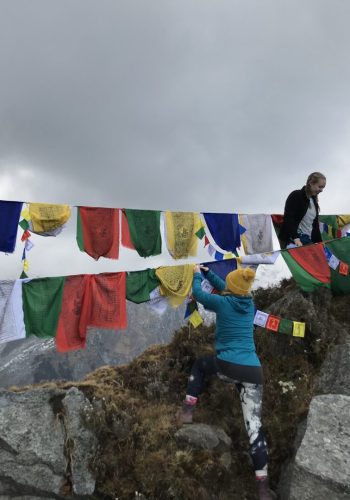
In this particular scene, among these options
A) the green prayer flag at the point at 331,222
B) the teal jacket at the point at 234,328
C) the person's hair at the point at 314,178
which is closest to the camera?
the teal jacket at the point at 234,328

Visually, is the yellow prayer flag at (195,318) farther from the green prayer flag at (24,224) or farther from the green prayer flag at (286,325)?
the green prayer flag at (24,224)

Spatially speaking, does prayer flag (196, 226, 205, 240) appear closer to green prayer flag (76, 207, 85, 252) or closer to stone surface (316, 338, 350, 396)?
green prayer flag (76, 207, 85, 252)

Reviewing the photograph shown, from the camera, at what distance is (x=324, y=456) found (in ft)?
19.8

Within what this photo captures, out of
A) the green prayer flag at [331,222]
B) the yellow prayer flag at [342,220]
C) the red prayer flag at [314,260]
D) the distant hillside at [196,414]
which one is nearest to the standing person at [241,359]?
the distant hillside at [196,414]

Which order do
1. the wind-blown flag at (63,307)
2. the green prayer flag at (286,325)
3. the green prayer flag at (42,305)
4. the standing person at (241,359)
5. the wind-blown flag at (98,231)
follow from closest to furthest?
1. the standing person at (241,359)
2. the wind-blown flag at (63,307)
3. the green prayer flag at (42,305)
4. the green prayer flag at (286,325)
5. the wind-blown flag at (98,231)

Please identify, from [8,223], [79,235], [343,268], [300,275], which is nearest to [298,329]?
[300,275]

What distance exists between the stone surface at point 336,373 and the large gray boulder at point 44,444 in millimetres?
5170

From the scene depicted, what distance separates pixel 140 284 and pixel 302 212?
5.19 meters

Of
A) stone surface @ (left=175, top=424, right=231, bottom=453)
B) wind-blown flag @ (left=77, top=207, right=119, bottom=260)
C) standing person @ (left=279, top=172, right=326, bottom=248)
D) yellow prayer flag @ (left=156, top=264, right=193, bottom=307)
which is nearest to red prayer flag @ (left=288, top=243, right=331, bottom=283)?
standing person @ (left=279, top=172, right=326, bottom=248)

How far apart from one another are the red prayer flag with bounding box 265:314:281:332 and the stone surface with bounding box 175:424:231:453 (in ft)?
10.0

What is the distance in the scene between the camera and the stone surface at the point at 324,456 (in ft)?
18.6

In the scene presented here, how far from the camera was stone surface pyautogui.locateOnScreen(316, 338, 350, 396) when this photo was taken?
27.6ft

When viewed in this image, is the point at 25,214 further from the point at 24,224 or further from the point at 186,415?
the point at 186,415

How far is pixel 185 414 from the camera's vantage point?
7.44 m
